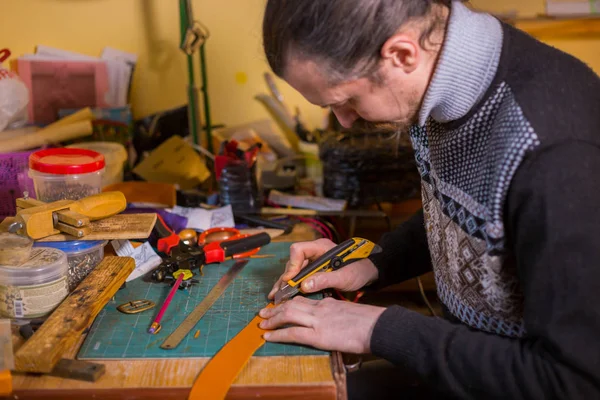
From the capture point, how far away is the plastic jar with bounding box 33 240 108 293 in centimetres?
99

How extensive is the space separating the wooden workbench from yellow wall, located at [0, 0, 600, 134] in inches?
45.0

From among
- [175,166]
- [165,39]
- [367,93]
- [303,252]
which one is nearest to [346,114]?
[367,93]

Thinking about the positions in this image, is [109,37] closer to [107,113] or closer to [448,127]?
[107,113]

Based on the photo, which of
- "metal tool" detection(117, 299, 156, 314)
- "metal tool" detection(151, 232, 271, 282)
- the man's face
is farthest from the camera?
"metal tool" detection(151, 232, 271, 282)

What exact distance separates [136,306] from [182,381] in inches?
9.2

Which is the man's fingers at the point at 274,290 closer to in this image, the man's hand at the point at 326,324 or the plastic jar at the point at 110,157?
the man's hand at the point at 326,324

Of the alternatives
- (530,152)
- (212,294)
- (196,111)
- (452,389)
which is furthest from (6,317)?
(196,111)

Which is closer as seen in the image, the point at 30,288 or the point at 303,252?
the point at 30,288

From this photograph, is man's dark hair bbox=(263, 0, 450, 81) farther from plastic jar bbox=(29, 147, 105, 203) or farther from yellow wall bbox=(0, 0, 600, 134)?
yellow wall bbox=(0, 0, 600, 134)

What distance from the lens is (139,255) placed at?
3.72 feet

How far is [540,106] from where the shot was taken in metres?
0.75

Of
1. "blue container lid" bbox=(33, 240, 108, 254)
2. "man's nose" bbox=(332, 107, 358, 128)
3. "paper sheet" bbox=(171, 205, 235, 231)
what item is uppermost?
"man's nose" bbox=(332, 107, 358, 128)

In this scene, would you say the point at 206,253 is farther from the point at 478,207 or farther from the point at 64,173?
the point at 478,207

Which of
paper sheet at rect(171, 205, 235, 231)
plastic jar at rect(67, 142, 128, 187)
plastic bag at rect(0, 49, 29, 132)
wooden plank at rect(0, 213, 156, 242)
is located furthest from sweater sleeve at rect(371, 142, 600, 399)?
plastic bag at rect(0, 49, 29, 132)
